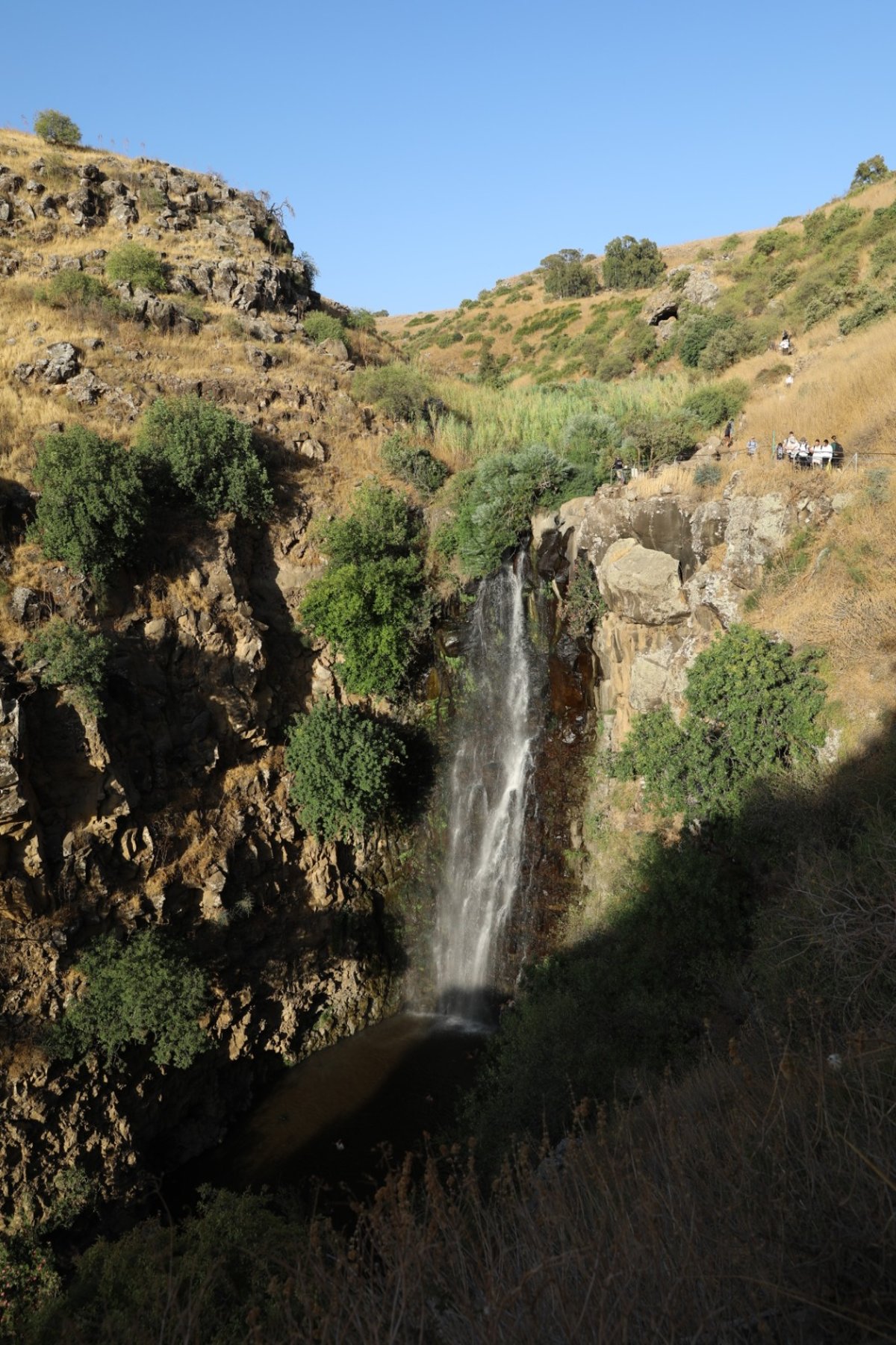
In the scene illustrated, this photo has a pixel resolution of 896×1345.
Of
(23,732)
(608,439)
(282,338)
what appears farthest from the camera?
(282,338)

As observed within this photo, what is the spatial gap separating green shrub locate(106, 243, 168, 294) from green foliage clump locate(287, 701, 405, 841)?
16608 millimetres

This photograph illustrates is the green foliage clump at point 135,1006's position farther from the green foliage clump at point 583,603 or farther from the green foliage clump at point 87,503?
the green foliage clump at point 583,603

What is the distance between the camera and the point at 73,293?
2247 centimetres

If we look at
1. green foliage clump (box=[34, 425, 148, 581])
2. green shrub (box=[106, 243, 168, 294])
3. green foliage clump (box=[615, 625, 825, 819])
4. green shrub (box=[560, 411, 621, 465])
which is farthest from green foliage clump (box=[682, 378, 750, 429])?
green shrub (box=[106, 243, 168, 294])

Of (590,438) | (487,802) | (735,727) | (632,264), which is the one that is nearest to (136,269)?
(590,438)

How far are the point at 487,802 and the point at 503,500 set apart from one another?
7526mm

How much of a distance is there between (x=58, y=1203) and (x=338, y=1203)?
4.22 meters

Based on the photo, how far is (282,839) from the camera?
52.9 ft

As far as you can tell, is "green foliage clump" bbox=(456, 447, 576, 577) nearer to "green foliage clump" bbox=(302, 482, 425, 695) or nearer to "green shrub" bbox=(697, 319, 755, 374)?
"green foliage clump" bbox=(302, 482, 425, 695)

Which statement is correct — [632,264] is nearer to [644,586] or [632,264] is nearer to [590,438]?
[590,438]

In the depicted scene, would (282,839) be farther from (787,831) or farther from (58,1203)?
(787,831)

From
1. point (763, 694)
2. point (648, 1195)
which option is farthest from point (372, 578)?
point (648, 1195)

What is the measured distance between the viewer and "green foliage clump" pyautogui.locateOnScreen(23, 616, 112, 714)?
13.3 m

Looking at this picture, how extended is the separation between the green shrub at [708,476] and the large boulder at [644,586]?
1.83 metres
